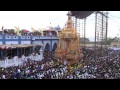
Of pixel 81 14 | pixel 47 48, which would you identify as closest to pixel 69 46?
pixel 47 48

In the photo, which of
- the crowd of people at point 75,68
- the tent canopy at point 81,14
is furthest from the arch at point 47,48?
the tent canopy at point 81,14

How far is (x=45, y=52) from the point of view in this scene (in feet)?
29.0

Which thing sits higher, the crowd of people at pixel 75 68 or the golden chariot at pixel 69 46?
the golden chariot at pixel 69 46

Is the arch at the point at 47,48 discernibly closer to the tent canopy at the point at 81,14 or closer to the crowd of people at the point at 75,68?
the crowd of people at the point at 75,68

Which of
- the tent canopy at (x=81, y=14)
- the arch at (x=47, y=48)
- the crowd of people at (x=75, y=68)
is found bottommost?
the crowd of people at (x=75, y=68)

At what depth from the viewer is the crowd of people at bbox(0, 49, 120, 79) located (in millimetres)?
8641

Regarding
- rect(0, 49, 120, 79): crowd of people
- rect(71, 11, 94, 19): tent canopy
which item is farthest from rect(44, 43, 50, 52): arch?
rect(71, 11, 94, 19): tent canopy

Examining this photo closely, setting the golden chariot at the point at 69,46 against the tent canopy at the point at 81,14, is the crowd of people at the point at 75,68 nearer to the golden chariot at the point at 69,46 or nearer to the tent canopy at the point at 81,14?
the golden chariot at the point at 69,46

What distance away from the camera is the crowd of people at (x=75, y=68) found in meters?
8.64

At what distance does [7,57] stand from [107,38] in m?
1.71

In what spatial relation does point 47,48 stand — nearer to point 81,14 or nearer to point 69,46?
point 69,46

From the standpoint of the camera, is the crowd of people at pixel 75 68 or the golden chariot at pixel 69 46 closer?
the crowd of people at pixel 75 68
